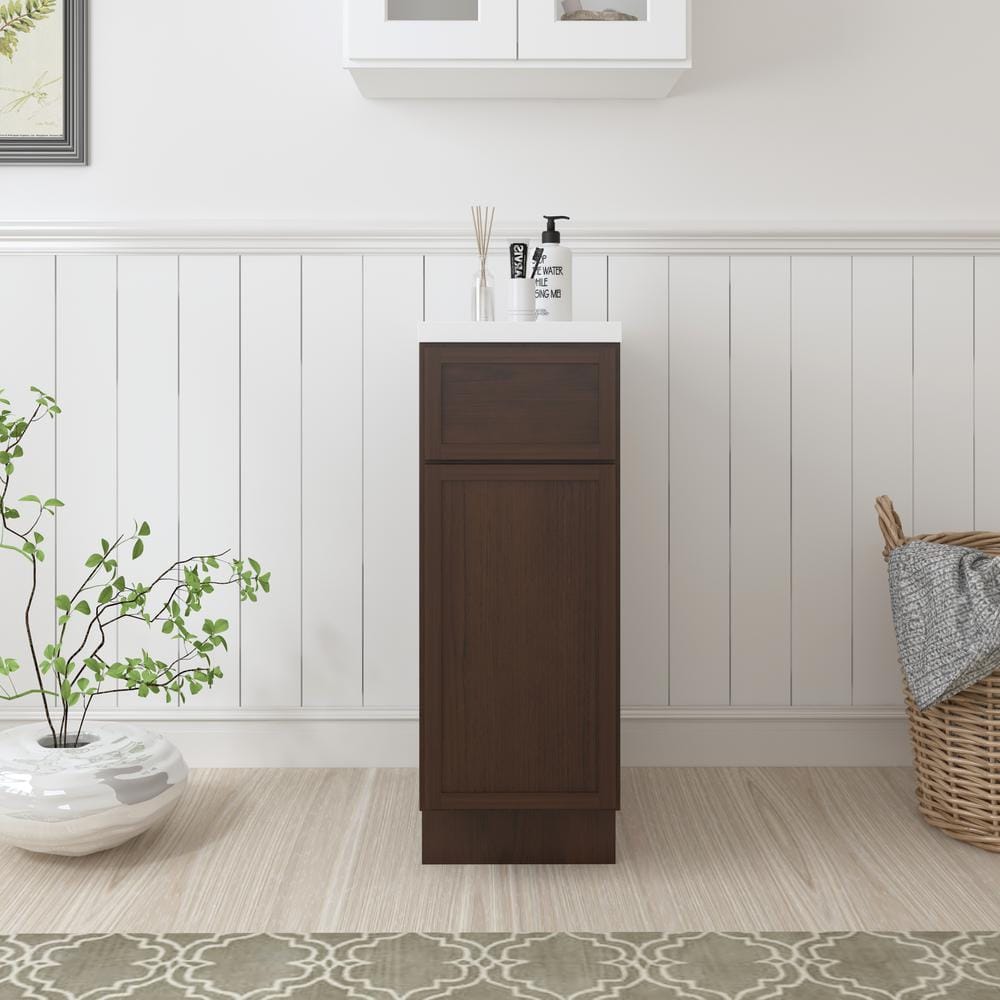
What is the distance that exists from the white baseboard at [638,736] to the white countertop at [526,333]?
0.86 meters

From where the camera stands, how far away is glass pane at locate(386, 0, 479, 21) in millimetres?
1708

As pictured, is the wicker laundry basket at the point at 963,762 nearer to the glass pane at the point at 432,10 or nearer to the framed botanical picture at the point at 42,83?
the glass pane at the point at 432,10

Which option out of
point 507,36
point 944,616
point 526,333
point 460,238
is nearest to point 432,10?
point 507,36

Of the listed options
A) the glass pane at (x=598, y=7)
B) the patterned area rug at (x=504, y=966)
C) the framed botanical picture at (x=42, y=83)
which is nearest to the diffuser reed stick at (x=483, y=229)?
the glass pane at (x=598, y=7)

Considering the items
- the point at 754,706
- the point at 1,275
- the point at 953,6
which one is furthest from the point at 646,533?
the point at 1,275

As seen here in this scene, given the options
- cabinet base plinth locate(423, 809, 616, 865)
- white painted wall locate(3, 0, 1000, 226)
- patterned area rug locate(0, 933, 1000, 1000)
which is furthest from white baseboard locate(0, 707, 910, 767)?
white painted wall locate(3, 0, 1000, 226)

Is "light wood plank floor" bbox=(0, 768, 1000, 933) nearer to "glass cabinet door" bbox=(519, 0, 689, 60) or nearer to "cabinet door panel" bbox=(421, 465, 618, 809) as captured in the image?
"cabinet door panel" bbox=(421, 465, 618, 809)

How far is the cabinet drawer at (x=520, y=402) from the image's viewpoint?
4.68 feet

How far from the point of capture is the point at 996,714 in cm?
150

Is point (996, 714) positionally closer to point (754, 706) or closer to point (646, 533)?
point (754, 706)

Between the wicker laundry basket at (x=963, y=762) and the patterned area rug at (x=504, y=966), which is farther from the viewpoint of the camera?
the wicker laundry basket at (x=963, y=762)

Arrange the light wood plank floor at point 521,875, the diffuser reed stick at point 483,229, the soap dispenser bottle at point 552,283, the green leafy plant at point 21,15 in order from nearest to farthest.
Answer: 1. the light wood plank floor at point 521,875
2. the soap dispenser bottle at point 552,283
3. the diffuser reed stick at point 483,229
4. the green leafy plant at point 21,15

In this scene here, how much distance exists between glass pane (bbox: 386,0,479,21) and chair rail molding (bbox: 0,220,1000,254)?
37cm

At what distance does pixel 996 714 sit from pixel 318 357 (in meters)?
1.35
